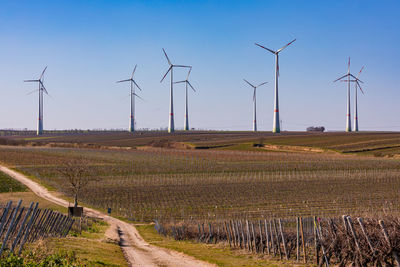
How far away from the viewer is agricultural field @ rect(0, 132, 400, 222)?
58.8 meters

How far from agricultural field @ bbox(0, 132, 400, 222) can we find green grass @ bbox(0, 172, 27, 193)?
4.89 meters

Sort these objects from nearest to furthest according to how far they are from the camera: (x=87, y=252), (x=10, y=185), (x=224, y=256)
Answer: (x=87, y=252), (x=224, y=256), (x=10, y=185)

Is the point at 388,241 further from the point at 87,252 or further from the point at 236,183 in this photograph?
the point at 236,183

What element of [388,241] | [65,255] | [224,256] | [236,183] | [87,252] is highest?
[388,241]

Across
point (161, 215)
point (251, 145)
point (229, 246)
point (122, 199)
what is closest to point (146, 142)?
point (251, 145)

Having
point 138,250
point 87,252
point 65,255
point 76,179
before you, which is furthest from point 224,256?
point 76,179

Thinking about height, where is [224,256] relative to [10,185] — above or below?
above

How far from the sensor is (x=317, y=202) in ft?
206

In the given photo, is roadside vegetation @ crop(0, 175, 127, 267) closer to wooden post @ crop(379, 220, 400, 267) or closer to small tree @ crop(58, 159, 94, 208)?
wooden post @ crop(379, 220, 400, 267)

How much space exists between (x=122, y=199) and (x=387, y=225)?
166ft

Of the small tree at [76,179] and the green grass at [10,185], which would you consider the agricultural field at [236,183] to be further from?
the green grass at [10,185]

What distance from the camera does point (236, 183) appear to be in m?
82.1

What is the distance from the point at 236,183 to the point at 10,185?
3497 centimetres

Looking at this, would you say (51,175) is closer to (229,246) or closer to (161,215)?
(161,215)
